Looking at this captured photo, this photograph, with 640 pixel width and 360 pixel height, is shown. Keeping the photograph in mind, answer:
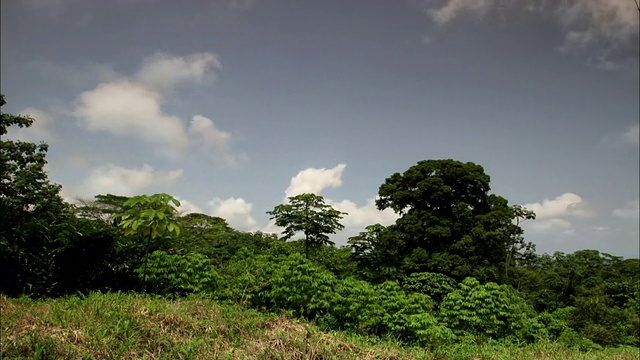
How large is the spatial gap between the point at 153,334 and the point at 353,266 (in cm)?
1210

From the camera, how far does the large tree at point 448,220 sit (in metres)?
17.5

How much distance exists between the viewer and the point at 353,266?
1648 centimetres

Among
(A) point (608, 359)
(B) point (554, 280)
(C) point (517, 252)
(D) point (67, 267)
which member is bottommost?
(A) point (608, 359)

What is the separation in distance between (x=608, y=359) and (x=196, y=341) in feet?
27.3

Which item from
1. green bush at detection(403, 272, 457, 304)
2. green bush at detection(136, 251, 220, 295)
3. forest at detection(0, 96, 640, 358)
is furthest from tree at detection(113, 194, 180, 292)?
green bush at detection(403, 272, 457, 304)

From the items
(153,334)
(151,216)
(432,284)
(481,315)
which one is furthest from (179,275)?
(432,284)

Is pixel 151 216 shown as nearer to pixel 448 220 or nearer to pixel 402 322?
A: pixel 402 322

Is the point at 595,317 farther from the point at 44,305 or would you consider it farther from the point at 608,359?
the point at 44,305

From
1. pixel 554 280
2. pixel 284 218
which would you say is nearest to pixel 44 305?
pixel 284 218

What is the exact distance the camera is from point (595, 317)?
18.0 meters

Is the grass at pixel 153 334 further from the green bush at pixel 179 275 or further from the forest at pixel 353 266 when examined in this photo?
the green bush at pixel 179 275

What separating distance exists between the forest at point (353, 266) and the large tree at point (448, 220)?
0.06 meters

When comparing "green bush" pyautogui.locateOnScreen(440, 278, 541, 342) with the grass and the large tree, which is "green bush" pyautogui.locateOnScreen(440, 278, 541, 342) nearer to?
the large tree

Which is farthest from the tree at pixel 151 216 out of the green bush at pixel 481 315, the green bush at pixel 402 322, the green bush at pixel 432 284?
the green bush at pixel 432 284
